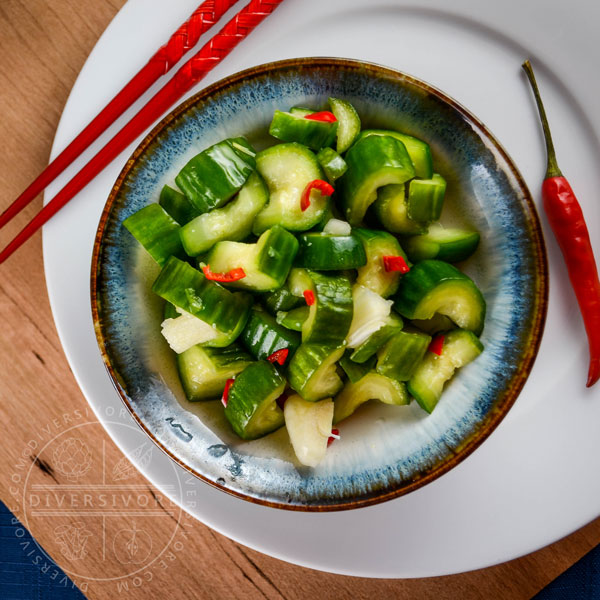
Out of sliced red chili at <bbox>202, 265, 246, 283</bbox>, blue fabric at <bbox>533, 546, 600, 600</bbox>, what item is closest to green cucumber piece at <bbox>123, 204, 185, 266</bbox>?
sliced red chili at <bbox>202, 265, 246, 283</bbox>

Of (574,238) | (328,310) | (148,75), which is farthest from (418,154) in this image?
(148,75)

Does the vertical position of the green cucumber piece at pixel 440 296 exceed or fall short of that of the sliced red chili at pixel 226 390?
it exceeds it

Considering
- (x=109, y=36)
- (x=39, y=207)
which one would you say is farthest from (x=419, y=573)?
(x=109, y=36)

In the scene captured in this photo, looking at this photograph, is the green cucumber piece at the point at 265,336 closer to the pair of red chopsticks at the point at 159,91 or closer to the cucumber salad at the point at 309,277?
the cucumber salad at the point at 309,277

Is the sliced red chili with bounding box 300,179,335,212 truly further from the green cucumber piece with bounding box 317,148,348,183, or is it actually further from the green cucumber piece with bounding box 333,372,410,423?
the green cucumber piece with bounding box 333,372,410,423

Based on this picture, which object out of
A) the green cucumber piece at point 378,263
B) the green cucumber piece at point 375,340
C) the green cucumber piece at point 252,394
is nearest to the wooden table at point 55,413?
the green cucumber piece at point 252,394
